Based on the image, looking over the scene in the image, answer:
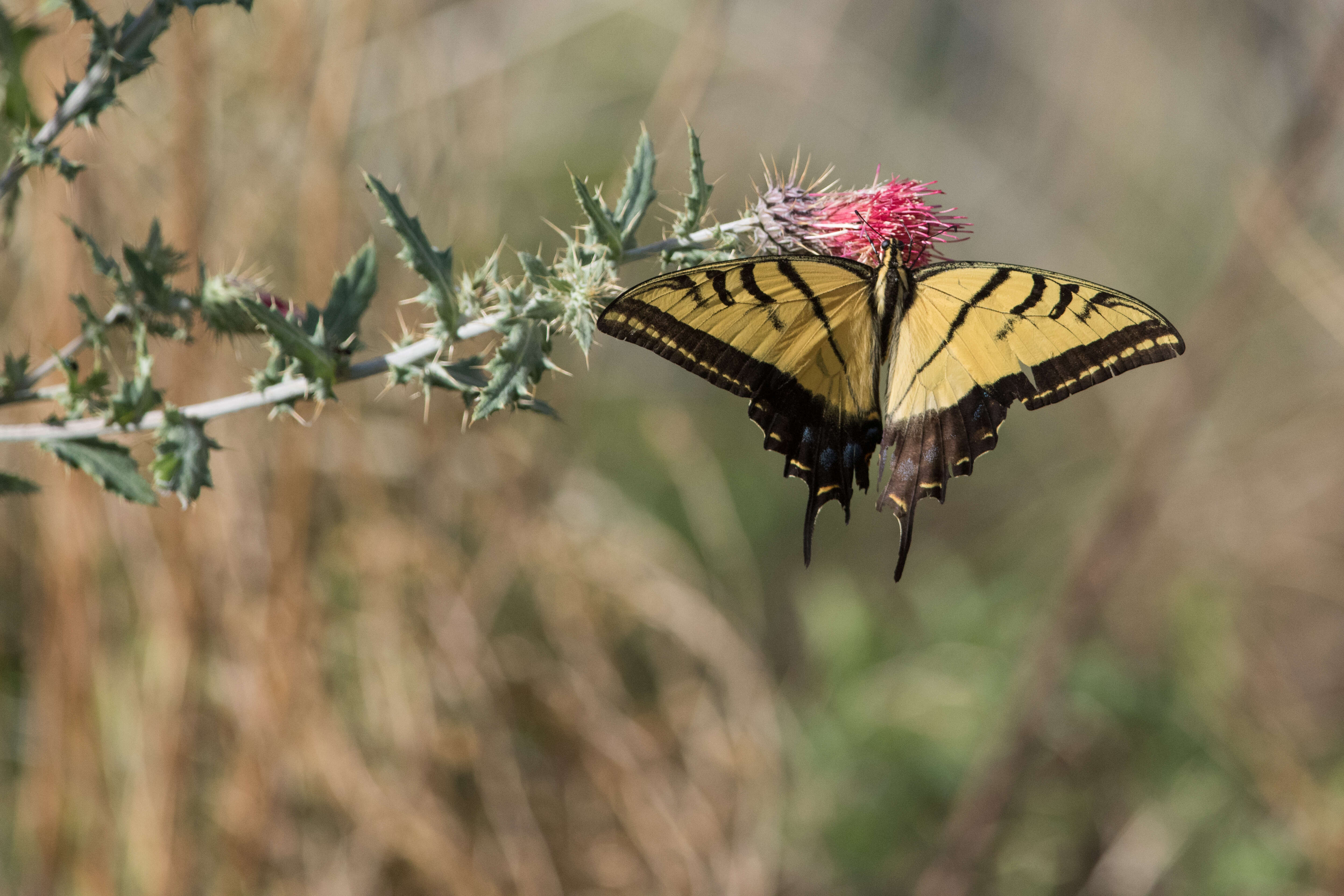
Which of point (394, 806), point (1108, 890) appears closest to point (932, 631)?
point (1108, 890)

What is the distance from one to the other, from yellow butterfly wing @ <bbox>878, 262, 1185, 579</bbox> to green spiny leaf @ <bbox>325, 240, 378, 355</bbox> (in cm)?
128

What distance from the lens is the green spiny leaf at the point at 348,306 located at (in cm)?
208

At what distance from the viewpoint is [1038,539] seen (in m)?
6.15

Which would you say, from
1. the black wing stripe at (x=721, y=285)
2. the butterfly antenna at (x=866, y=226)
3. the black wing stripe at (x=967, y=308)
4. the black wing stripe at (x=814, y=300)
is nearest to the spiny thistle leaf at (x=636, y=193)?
the black wing stripe at (x=721, y=285)

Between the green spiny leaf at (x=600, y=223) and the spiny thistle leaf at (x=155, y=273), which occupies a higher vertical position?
the spiny thistle leaf at (x=155, y=273)

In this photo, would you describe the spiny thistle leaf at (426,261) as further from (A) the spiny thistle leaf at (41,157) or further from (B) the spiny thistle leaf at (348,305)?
(A) the spiny thistle leaf at (41,157)

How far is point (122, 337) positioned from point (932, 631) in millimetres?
4048

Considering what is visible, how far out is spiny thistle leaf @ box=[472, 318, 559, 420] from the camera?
178 cm

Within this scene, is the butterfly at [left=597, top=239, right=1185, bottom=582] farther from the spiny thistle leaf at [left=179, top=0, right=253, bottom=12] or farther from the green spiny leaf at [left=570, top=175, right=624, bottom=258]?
the spiny thistle leaf at [left=179, top=0, right=253, bottom=12]

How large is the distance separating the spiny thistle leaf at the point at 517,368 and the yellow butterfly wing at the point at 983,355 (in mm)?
859

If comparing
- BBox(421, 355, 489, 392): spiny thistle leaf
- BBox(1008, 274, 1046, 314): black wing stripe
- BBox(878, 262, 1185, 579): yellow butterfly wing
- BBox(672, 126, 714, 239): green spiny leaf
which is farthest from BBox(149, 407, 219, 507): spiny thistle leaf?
BBox(1008, 274, 1046, 314): black wing stripe

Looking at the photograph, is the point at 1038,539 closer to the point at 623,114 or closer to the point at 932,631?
the point at 932,631

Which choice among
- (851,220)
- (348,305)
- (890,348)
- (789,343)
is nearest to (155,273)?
(348,305)

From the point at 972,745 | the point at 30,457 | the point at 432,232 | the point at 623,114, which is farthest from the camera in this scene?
the point at 623,114
